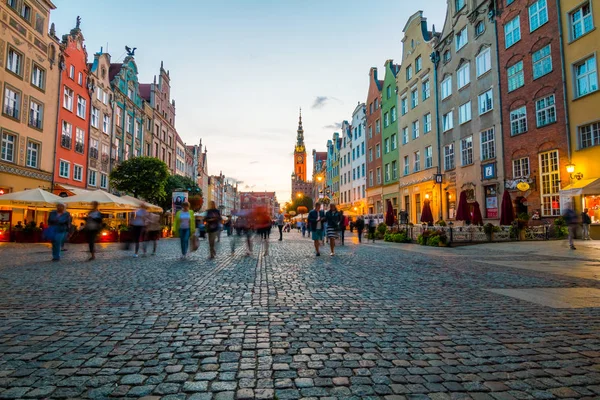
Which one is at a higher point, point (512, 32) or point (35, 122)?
point (512, 32)

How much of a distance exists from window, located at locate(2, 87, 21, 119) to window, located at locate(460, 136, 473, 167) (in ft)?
98.7

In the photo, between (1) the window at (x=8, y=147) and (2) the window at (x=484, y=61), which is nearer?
(1) the window at (x=8, y=147)

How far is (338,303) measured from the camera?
18.5 feet

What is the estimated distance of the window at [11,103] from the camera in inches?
939

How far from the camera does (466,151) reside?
27.5 meters

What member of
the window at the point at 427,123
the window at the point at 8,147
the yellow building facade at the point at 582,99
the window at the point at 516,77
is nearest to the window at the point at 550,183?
the yellow building facade at the point at 582,99

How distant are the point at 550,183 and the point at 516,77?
6.91 m

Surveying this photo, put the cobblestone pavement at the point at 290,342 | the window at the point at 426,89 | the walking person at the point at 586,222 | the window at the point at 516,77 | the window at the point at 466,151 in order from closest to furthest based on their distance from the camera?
the cobblestone pavement at the point at 290,342, the walking person at the point at 586,222, the window at the point at 516,77, the window at the point at 466,151, the window at the point at 426,89

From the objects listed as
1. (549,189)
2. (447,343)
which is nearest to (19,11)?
(447,343)

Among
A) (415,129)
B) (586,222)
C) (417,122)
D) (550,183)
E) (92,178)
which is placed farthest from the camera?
(415,129)

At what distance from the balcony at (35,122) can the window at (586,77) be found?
32.5 metres

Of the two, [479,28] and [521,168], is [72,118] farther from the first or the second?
[521,168]

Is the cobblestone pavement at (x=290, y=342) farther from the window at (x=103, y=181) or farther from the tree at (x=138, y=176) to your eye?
the window at (x=103, y=181)

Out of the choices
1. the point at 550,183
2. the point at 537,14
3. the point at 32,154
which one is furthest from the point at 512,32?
the point at 32,154
